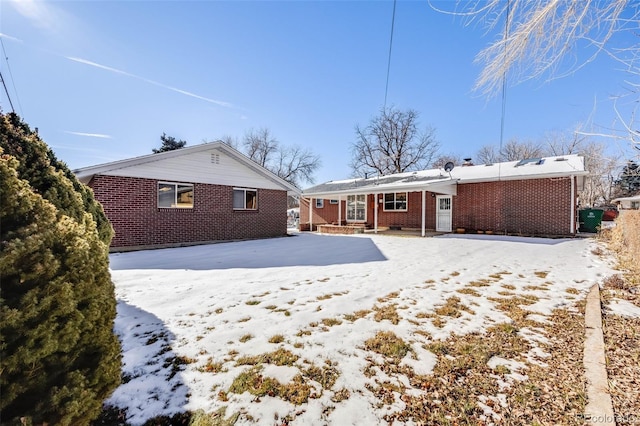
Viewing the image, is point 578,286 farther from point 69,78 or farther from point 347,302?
point 69,78

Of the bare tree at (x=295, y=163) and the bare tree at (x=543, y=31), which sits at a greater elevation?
the bare tree at (x=295, y=163)

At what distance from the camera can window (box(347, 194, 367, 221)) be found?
1967 centimetres

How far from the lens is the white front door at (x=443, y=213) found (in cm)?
1658

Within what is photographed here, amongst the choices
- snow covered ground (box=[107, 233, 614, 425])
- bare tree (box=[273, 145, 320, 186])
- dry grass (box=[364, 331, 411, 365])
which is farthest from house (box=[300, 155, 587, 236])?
bare tree (box=[273, 145, 320, 186])

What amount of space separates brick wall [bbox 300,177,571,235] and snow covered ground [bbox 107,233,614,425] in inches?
277

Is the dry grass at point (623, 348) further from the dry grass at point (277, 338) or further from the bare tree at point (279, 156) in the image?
the bare tree at point (279, 156)

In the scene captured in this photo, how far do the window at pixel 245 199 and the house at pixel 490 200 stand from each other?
19.9ft

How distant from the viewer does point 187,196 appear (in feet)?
35.7

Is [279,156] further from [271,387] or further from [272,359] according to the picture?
[271,387]

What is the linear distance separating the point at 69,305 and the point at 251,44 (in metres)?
10.7

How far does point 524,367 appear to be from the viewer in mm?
2564

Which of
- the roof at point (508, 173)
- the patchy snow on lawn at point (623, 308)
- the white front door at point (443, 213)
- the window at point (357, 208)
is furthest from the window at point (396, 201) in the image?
the patchy snow on lawn at point (623, 308)

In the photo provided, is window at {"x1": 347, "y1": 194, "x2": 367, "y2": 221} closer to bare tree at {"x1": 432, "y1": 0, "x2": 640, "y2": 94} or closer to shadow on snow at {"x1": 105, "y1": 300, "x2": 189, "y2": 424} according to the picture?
bare tree at {"x1": 432, "y1": 0, "x2": 640, "y2": 94}

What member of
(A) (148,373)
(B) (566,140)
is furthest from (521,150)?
(A) (148,373)
